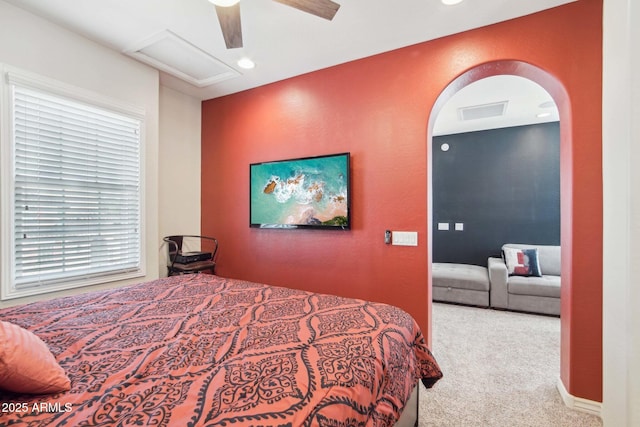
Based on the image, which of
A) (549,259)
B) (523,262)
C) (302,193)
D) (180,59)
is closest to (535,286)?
(523,262)

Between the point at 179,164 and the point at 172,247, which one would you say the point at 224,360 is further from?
the point at 179,164

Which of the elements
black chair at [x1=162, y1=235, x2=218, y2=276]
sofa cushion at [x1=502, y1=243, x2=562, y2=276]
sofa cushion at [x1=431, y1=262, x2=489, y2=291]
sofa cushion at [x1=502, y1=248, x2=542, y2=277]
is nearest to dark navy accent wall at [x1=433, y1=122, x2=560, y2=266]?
sofa cushion at [x1=502, y1=243, x2=562, y2=276]

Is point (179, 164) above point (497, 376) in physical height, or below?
above

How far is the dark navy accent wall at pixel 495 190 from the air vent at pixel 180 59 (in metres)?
3.97

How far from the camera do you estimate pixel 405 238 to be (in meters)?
2.61

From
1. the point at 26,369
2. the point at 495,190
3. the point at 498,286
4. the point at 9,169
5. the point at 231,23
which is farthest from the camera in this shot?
the point at 495,190

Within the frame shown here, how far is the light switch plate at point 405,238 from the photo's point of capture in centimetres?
256

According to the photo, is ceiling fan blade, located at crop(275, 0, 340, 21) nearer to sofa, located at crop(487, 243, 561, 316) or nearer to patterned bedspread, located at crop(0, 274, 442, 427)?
patterned bedspread, located at crop(0, 274, 442, 427)

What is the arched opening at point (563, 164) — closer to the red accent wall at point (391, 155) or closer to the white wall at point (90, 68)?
the red accent wall at point (391, 155)

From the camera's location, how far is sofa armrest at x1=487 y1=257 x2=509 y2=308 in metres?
4.03

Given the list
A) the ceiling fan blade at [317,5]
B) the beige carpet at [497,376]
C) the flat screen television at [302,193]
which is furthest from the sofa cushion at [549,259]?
the ceiling fan blade at [317,5]

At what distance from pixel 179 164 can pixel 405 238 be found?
2.95 meters

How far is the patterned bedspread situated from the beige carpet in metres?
0.63

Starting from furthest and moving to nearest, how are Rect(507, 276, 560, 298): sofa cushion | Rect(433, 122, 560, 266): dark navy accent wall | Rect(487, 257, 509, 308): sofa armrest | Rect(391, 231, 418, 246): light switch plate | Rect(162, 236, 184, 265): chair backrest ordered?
Rect(433, 122, 560, 266): dark navy accent wall, Rect(487, 257, 509, 308): sofa armrest, Rect(507, 276, 560, 298): sofa cushion, Rect(162, 236, 184, 265): chair backrest, Rect(391, 231, 418, 246): light switch plate
